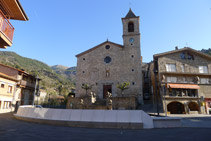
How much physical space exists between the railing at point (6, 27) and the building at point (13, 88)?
1812cm

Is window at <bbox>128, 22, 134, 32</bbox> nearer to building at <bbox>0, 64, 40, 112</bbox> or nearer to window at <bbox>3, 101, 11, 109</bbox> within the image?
building at <bbox>0, 64, 40, 112</bbox>

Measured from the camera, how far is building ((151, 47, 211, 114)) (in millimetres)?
23781

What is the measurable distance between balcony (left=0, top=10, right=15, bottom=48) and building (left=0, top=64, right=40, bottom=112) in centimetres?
1810

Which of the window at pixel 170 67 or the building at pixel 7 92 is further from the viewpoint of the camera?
the window at pixel 170 67

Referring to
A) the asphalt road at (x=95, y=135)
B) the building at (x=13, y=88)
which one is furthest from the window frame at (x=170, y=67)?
the building at (x=13, y=88)

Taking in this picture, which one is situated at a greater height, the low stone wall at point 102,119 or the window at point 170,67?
the window at point 170,67

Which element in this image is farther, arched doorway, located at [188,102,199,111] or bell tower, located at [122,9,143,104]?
bell tower, located at [122,9,143,104]

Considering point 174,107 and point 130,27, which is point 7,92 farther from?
point 174,107

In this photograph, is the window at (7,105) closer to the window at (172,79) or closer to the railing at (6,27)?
the railing at (6,27)

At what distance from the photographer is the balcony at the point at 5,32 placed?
6.94 metres

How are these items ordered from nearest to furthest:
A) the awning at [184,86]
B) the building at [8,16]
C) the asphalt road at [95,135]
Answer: the asphalt road at [95,135]
the building at [8,16]
the awning at [184,86]

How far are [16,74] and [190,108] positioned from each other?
104ft

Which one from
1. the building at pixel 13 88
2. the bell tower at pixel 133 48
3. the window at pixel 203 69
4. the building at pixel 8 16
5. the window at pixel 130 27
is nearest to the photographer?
the building at pixel 8 16

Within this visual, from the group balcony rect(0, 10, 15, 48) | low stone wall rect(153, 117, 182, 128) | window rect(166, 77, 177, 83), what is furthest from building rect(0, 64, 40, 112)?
window rect(166, 77, 177, 83)
